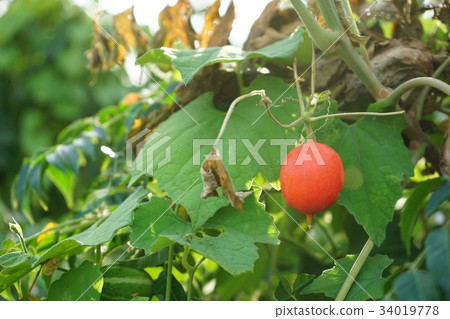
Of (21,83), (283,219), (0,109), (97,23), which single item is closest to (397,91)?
Answer: (283,219)

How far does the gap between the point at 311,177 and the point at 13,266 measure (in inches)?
14.6

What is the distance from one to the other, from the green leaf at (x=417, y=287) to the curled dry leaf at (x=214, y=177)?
20 cm

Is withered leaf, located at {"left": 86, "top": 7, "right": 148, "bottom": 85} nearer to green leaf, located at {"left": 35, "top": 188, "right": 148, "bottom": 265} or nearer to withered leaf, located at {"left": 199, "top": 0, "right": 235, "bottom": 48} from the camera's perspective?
withered leaf, located at {"left": 199, "top": 0, "right": 235, "bottom": 48}

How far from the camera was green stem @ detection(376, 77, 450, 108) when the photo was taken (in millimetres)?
637

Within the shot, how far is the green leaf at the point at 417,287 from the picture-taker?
423 mm

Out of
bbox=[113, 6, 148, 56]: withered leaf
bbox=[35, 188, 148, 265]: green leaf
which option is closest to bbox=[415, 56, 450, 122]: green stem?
bbox=[35, 188, 148, 265]: green leaf

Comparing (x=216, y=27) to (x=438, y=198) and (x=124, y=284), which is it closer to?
(x=124, y=284)

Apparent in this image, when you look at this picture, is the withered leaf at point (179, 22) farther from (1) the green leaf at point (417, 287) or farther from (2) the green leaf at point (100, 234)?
(1) the green leaf at point (417, 287)

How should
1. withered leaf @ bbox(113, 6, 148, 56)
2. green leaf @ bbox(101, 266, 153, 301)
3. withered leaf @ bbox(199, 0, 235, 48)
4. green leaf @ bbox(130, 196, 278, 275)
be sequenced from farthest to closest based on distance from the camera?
withered leaf @ bbox(113, 6, 148, 56)
withered leaf @ bbox(199, 0, 235, 48)
green leaf @ bbox(101, 266, 153, 301)
green leaf @ bbox(130, 196, 278, 275)

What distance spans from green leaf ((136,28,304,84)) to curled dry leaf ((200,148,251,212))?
0.52 feet

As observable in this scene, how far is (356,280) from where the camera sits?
26.0 inches

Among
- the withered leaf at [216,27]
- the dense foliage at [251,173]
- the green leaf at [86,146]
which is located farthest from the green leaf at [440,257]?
the green leaf at [86,146]

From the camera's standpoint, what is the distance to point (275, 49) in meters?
0.77
